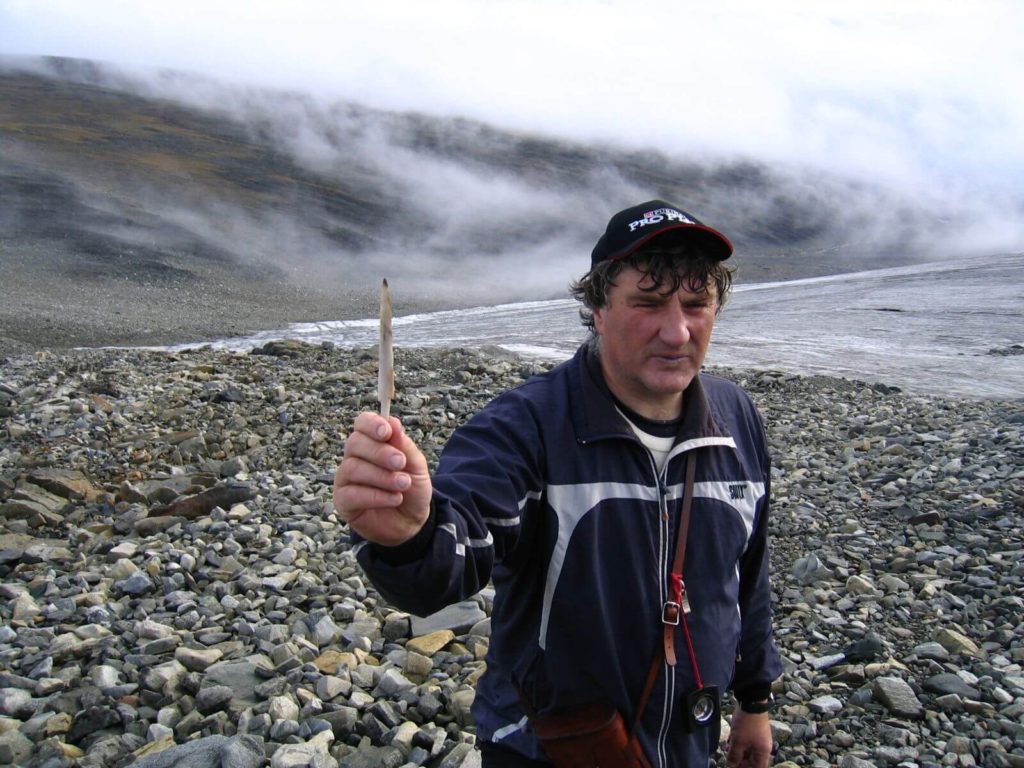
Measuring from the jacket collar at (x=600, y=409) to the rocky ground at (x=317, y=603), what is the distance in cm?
154

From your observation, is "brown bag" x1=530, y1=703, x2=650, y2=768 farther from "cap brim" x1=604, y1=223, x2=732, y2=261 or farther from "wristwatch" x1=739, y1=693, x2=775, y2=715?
"cap brim" x1=604, y1=223, x2=732, y2=261

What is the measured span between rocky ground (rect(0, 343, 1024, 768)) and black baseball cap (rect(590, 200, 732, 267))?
5.93 ft

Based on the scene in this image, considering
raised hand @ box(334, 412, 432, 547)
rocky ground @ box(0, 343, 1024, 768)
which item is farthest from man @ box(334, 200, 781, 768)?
rocky ground @ box(0, 343, 1024, 768)

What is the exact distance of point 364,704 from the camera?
131 inches

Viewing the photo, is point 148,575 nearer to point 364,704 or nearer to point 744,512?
point 364,704

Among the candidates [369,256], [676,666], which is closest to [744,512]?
[676,666]

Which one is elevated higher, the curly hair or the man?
the curly hair

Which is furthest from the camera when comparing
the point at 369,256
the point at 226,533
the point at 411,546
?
the point at 369,256

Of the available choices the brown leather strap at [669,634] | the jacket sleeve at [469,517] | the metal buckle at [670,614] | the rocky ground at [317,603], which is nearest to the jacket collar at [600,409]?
the jacket sleeve at [469,517]

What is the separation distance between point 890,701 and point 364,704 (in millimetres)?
2058

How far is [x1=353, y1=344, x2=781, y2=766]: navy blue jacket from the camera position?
186 centimetres

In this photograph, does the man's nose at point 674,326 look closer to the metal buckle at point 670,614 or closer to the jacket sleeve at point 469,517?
the jacket sleeve at point 469,517

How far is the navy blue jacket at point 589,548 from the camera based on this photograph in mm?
1859

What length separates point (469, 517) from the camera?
171cm
